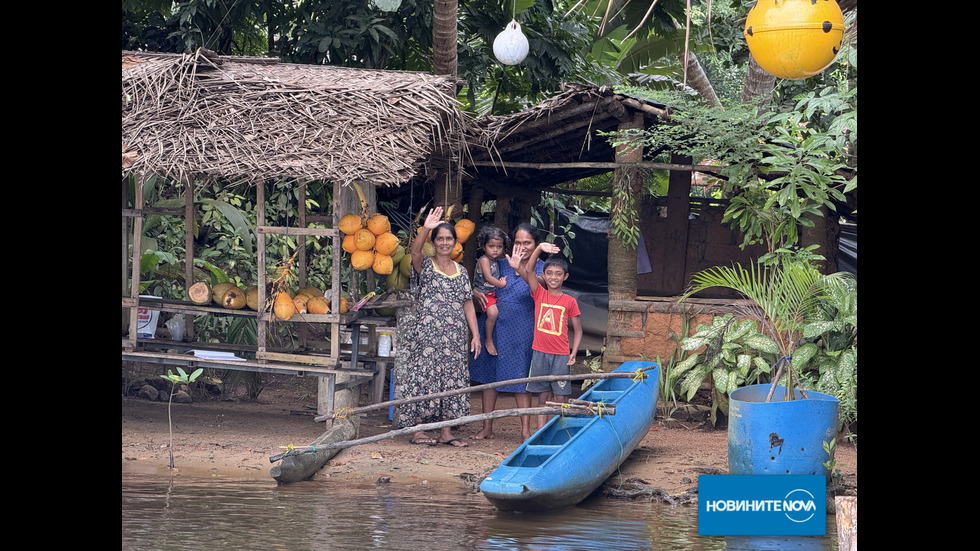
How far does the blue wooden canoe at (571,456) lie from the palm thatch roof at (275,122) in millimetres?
2205

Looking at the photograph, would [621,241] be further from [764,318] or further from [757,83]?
[757,83]

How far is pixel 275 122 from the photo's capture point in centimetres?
739

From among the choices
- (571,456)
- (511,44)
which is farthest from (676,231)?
(571,456)

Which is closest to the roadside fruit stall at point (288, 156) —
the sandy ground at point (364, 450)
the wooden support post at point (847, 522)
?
the sandy ground at point (364, 450)

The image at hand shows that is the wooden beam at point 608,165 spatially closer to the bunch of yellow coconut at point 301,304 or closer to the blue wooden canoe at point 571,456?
the bunch of yellow coconut at point 301,304

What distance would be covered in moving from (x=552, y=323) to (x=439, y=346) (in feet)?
2.93

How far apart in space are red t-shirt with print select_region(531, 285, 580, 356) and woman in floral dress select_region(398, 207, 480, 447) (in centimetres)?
56

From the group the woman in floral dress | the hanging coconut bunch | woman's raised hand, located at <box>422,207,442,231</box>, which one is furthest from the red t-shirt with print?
the hanging coconut bunch

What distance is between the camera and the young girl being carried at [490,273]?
7.48 m

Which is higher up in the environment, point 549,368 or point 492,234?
point 492,234

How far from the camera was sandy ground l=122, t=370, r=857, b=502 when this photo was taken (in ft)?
22.2
